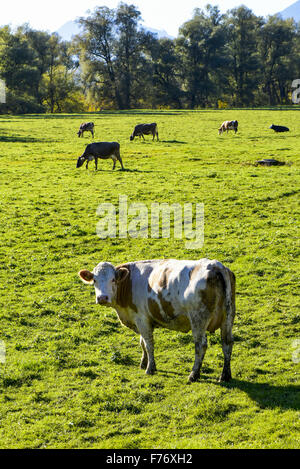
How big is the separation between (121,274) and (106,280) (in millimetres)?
415

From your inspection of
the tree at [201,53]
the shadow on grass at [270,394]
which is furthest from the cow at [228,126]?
the tree at [201,53]

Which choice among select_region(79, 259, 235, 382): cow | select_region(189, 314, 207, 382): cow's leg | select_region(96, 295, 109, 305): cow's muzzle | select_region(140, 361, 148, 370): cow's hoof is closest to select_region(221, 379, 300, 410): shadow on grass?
select_region(79, 259, 235, 382): cow

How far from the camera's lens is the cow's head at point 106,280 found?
1051cm

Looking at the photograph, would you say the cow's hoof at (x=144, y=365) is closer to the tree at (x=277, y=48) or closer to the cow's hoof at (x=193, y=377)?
the cow's hoof at (x=193, y=377)

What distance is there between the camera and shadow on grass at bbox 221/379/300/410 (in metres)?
9.29

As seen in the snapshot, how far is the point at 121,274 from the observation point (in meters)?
10.9

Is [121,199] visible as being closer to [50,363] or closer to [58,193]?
[58,193]

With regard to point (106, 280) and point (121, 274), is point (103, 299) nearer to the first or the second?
point (106, 280)

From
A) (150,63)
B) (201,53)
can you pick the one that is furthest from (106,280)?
(201,53)

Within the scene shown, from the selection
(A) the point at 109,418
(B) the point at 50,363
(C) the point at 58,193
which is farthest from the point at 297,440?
(C) the point at 58,193

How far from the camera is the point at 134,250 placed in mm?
20078

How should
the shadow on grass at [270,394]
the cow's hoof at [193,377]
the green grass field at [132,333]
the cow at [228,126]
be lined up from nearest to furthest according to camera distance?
the green grass field at [132,333] < the shadow on grass at [270,394] < the cow's hoof at [193,377] < the cow at [228,126]

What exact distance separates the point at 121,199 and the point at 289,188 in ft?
30.6

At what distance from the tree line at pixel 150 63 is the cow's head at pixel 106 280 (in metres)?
77.6
